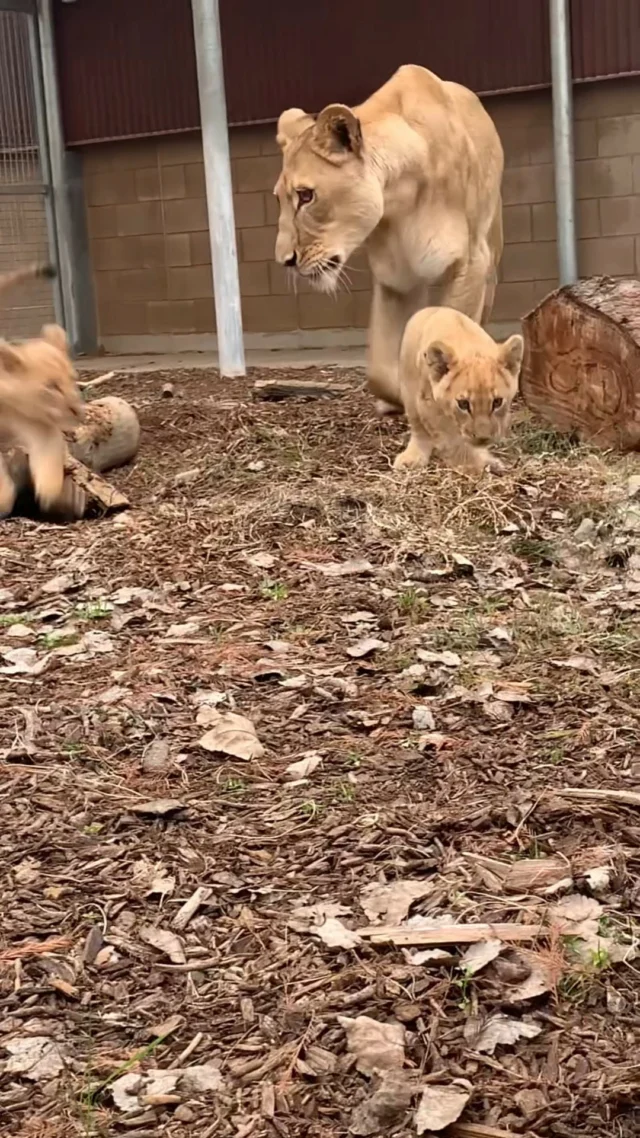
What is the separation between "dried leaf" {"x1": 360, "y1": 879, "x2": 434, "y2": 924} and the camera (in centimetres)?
254

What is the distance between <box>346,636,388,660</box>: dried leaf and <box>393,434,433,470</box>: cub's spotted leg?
199 centimetres

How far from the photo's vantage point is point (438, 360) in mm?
5570

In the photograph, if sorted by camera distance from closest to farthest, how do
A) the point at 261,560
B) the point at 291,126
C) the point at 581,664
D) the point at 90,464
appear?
1. the point at 581,664
2. the point at 261,560
3. the point at 90,464
4. the point at 291,126

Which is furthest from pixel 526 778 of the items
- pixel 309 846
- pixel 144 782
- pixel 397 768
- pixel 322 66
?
pixel 322 66

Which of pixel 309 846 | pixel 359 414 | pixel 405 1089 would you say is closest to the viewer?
pixel 405 1089

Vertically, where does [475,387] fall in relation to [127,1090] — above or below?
above

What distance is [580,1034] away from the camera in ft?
7.06

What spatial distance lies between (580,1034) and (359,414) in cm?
575

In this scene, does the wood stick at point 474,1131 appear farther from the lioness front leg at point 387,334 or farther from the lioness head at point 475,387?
the lioness front leg at point 387,334

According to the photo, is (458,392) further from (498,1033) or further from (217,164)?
(217,164)

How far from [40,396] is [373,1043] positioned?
8.30 ft

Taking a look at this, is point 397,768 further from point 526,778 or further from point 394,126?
point 394,126

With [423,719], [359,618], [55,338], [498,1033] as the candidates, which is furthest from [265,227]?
[498,1033]

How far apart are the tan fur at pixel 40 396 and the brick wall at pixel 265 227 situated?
26.5 ft
